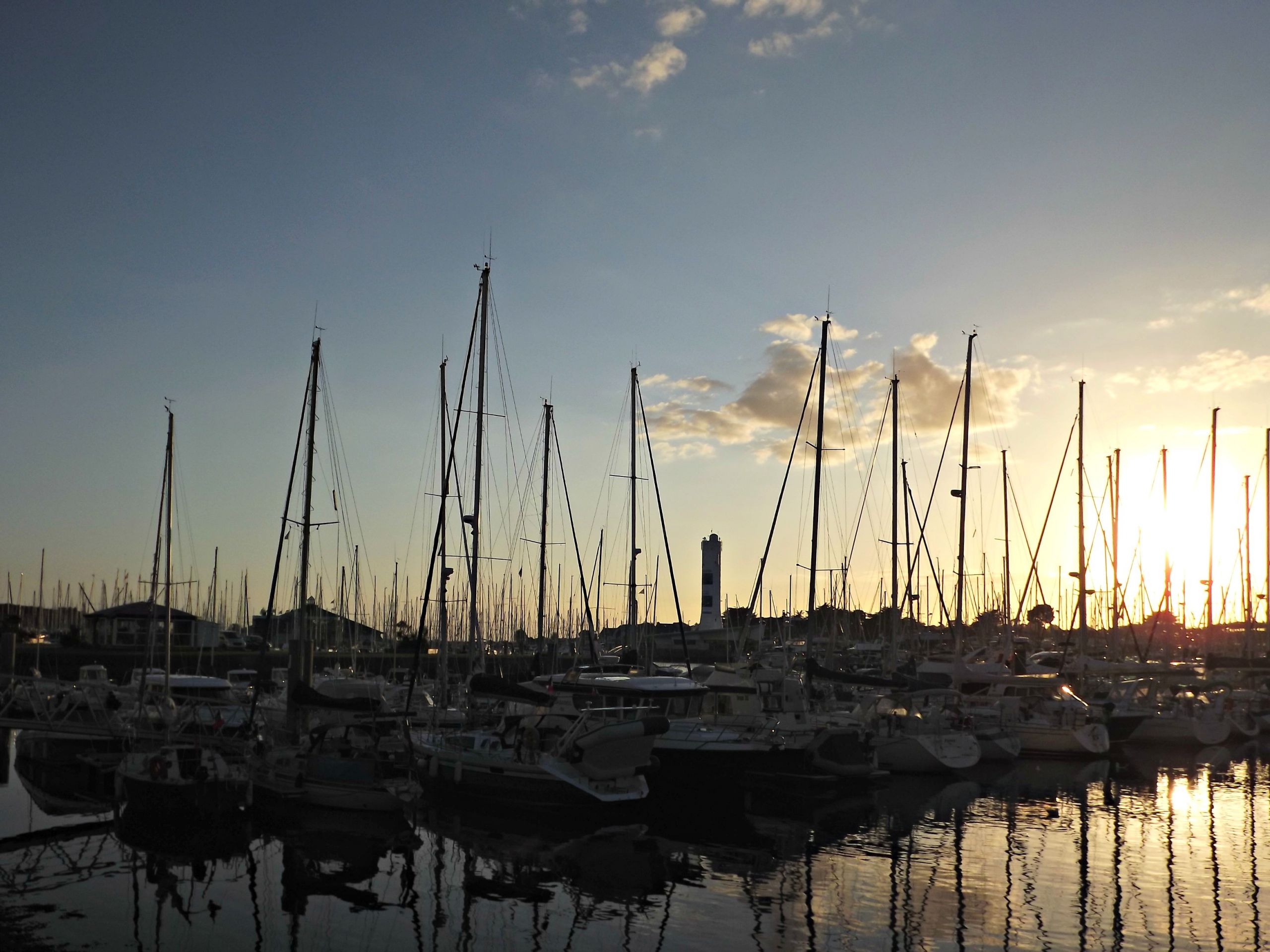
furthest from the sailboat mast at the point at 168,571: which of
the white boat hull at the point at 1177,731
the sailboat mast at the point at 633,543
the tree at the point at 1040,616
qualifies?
the tree at the point at 1040,616

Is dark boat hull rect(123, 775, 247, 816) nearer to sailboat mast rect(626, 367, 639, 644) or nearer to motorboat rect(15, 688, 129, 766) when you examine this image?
motorboat rect(15, 688, 129, 766)

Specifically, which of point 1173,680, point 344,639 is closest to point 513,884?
point 1173,680

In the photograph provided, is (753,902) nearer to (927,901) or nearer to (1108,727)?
(927,901)

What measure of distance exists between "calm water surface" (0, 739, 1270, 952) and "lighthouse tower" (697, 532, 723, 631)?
112m

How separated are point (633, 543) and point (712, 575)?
326 feet

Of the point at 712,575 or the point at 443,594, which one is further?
the point at 712,575

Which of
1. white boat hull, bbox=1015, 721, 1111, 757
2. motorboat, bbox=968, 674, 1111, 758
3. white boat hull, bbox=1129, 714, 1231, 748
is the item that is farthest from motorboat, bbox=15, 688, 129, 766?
white boat hull, bbox=1129, 714, 1231, 748

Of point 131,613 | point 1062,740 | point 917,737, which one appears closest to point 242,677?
point 131,613

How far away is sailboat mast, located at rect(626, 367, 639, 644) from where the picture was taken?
4447 cm

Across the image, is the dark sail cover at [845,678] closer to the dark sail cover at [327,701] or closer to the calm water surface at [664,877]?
the calm water surface at [664,877]

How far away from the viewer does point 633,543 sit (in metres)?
45.6

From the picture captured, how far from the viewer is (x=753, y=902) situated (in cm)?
1942

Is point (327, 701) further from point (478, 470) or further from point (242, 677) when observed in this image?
point (242, 677)

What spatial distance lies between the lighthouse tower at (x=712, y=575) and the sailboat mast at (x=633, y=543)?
97460mm
